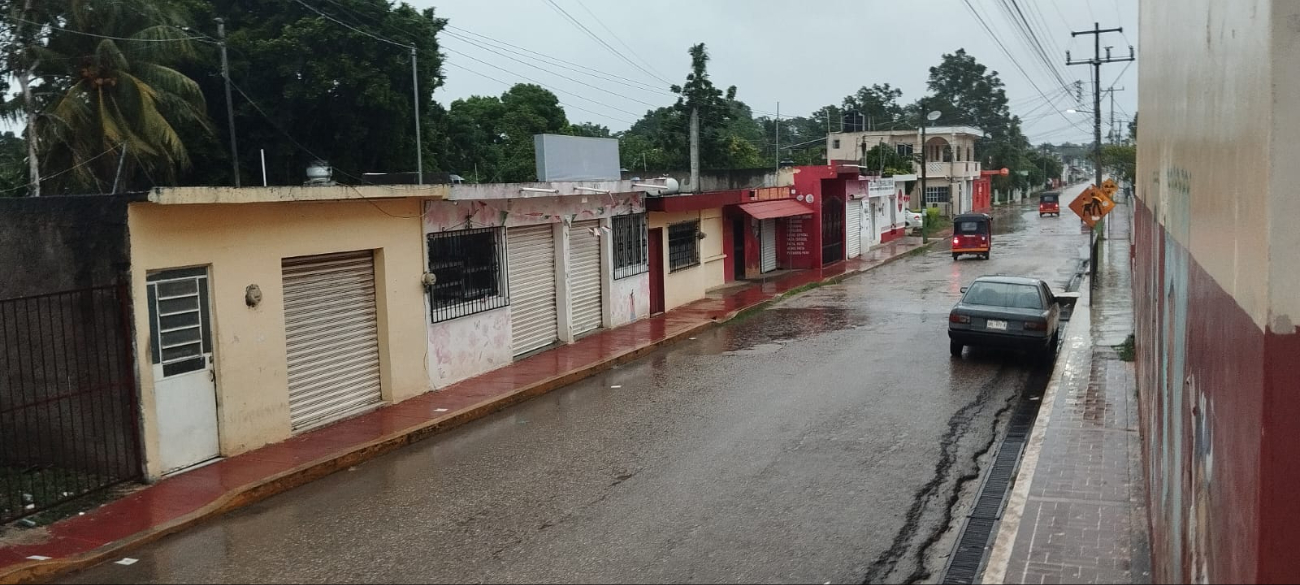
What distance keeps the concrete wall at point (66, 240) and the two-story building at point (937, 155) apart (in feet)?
228

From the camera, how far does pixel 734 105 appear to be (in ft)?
218

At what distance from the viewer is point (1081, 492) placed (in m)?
8.91

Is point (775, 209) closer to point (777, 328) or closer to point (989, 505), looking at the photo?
point (777, 328)

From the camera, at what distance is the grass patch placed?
52.4 ft

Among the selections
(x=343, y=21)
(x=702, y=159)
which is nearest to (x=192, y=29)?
(x=343, y=21)

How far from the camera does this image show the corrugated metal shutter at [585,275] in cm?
1948

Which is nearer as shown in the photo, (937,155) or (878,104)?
(937,155)

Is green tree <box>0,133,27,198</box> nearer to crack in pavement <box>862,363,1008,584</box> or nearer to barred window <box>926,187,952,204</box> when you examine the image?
crack in pavement <box>862,363,1008,584</box>

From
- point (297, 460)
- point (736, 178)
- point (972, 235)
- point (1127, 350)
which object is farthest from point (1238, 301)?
point (972, 235)

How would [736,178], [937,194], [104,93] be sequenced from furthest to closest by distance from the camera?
[937,194] → [736,178] → [104,93]

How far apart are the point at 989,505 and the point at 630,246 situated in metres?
13.6

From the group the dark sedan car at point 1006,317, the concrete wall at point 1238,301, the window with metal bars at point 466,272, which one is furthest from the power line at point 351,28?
the concrete wall at point 1238,301

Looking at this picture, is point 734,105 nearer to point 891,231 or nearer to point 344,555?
point 891,231

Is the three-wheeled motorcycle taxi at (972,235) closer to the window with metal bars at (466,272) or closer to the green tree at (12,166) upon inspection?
the window with metal bars at (466,272)
